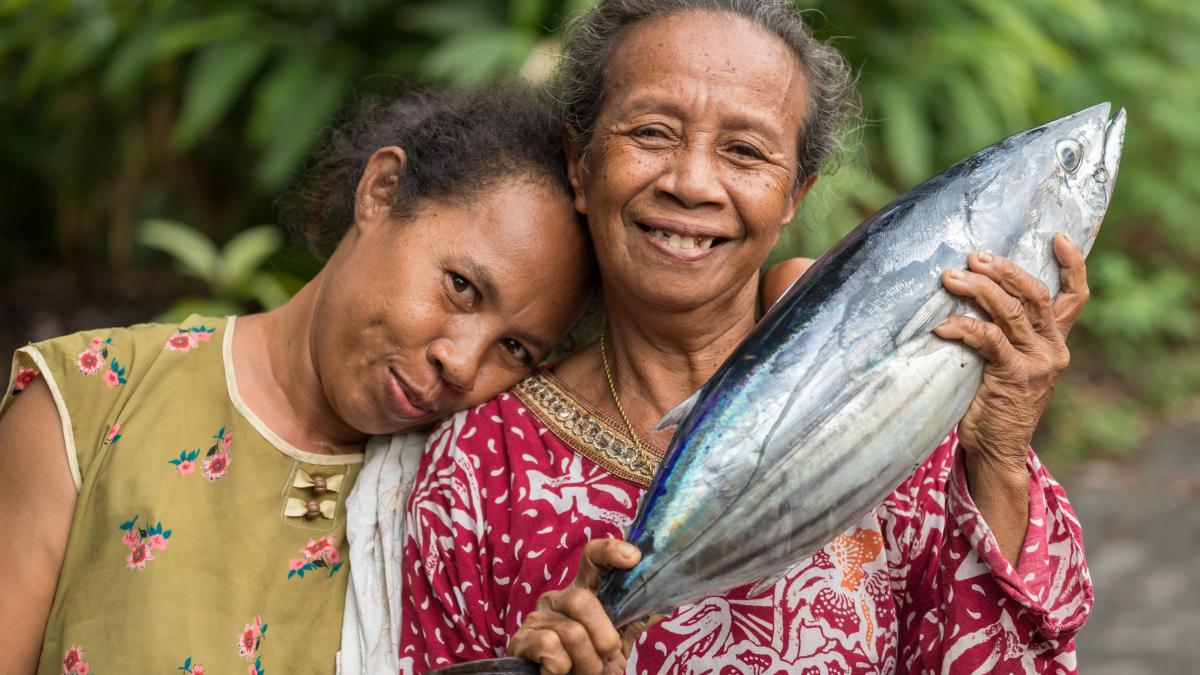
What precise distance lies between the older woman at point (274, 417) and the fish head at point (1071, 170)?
833mm

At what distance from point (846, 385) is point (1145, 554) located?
15.2 ft

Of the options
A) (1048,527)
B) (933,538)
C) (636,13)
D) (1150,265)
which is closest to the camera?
(1048,527)

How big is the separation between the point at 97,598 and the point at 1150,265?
278 inches

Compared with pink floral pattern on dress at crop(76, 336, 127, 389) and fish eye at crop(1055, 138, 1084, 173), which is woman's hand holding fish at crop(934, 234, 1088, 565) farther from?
pink floral pattern on dress at crop(76, 336, 127, 389)

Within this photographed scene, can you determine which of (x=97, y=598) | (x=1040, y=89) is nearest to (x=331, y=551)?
(x=97, y=598)

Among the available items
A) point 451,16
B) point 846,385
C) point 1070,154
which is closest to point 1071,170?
point 1070,154

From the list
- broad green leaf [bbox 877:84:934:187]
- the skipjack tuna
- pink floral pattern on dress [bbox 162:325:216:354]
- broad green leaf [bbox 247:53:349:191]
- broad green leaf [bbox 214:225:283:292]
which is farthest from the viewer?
broad green leaf [bbox 877:84:934:187]

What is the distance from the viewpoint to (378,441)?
7.89 feet

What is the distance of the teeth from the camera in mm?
2025

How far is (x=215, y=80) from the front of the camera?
5730 mm

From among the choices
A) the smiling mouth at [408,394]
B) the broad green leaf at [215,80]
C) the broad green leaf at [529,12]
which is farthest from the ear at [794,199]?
the broad green leaf at [215,80]

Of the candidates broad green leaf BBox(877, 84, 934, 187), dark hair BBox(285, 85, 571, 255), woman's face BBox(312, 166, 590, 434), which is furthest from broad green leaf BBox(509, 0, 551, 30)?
woman's face BBox(312, 166, 590, 434)

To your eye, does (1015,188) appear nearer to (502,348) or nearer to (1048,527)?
(1048,527)

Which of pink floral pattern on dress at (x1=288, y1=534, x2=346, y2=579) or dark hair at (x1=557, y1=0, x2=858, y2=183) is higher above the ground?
dark hair at (x1=557, y1=0, x2=858, y2=183)
